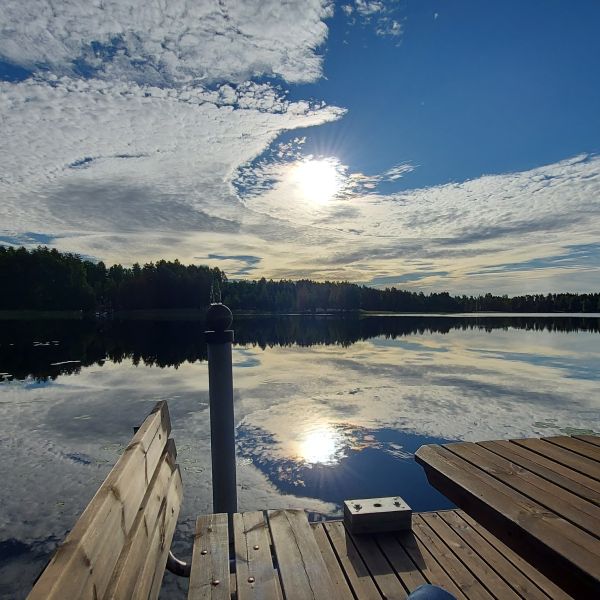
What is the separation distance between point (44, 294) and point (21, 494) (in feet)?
329

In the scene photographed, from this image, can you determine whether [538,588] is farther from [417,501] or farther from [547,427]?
[547,427]

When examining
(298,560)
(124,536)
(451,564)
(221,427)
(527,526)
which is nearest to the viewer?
(124,536)

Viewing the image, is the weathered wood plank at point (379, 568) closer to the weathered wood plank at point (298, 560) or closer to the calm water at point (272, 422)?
the weathered wood plank at point (298, 560)

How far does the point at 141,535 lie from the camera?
6.08ft

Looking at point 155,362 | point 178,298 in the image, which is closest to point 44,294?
point 178,298

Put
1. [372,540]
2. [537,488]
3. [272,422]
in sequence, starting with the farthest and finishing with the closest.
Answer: [272,422], [372,540], [537,488]

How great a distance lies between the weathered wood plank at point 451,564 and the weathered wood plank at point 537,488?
0.90 m

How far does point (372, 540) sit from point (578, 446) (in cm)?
172

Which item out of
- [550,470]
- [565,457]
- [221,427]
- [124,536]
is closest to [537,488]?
[550,470]

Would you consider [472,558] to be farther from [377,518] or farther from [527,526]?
[527,526]

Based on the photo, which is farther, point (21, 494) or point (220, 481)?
point (21, 494)

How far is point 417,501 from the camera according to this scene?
240 inches

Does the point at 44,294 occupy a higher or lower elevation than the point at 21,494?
higher

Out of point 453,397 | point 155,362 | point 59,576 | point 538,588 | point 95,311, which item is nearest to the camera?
point 59,576
